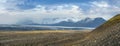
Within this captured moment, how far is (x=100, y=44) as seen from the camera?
5688cm

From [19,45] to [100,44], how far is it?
71666mm

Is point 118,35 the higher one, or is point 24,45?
point 118,35

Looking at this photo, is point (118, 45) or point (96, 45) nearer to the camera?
point (118, 45)

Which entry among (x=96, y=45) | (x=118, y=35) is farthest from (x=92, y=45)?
(x=118, y=35)

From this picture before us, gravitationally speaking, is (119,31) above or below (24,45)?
above

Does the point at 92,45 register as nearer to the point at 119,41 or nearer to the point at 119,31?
the point at 119,31

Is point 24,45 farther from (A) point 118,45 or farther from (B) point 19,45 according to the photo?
(A) point 118,45

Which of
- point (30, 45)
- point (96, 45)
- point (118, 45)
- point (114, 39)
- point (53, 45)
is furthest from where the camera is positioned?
point (30, 45)

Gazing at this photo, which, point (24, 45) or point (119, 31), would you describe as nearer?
point (119, 31)

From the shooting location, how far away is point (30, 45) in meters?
120

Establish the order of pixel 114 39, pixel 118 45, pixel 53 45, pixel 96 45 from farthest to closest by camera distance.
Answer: pixel 53 45
pixel 96 45
pixel 114 39
pixel 118 45

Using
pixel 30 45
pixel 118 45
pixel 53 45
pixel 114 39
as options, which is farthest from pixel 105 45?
pixel 30 45

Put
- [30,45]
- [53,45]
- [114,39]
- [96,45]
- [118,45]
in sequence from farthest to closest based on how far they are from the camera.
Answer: [30,45] → [53,45] → [96,45] → [114,39] → [118,45]

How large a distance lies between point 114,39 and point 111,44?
8.17 feet
